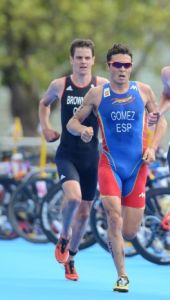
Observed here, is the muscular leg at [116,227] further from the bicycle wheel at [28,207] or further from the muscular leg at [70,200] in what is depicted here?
the bicycle wheel at [28,207]

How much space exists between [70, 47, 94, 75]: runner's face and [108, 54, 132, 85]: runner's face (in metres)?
1.14

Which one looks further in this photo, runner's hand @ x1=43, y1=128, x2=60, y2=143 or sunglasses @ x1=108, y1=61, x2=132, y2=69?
runner's hand @ x1=43, y1=128, x2=60, y2=143

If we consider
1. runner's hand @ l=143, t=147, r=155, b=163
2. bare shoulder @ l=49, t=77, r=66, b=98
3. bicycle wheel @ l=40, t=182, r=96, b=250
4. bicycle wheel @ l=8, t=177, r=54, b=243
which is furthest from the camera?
bicycle wheel @ l=8, t=177, r=54, b=243

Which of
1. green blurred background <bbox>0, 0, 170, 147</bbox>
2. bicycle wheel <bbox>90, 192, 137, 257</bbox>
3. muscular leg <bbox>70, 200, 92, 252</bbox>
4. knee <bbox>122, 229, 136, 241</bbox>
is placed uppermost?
knee <bbox>122, 229, 136, 241</bbox>

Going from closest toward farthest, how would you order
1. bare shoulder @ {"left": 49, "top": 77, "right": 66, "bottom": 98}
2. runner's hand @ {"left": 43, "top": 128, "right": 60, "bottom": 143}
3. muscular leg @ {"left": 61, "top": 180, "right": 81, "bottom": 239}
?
muscular leg @ {"left": 61, "top": 180, "right": 81, "bottom": 239} → runner's hand @ {"left": 43, "top": 128, "right": 60, "bottom": 143} → bare shoulder @ {"left": 49, "top": 77, "right": 66, "bottom": 98}

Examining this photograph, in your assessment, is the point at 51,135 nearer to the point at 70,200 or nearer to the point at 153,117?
the point at 70,200

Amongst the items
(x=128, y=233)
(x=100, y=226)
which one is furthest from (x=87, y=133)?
(x=100, y=226)

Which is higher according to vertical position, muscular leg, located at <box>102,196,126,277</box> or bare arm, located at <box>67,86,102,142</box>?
bare arm, located at <box>67,86,102,142</box>

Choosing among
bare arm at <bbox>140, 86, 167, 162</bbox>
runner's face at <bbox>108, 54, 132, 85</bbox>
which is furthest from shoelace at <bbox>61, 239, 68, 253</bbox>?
runner's face at <bbox>108, 54, 132, 85</bbox>

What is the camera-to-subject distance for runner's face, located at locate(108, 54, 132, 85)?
12594 mm

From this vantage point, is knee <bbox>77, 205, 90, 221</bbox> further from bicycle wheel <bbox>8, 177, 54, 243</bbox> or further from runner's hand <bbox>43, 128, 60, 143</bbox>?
bicycle wheel <bbox>8, 177, 54, 243</bbox>

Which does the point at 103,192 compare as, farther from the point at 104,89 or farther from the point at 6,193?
the point at 6,193

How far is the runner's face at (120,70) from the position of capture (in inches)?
496

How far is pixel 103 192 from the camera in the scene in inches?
492
